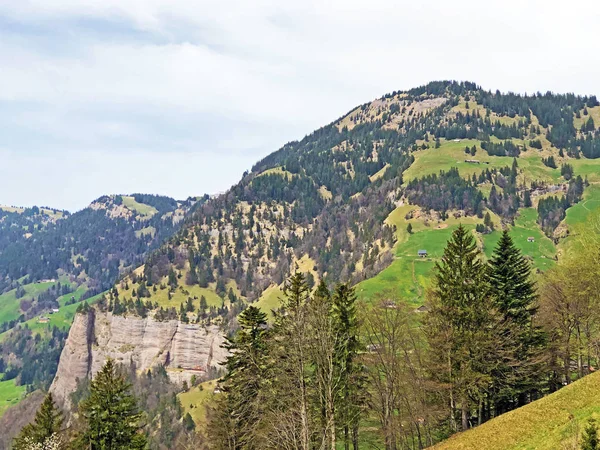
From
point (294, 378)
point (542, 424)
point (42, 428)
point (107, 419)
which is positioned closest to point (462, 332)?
point (542, 424)

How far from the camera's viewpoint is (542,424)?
3606cm

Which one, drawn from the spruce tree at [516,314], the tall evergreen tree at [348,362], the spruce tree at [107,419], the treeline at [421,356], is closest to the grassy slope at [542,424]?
the treeline at [421,356]

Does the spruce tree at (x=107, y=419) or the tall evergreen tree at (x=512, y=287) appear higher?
the tall evergreen tree at (x=512, y=287)

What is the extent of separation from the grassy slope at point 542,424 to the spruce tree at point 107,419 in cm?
2977

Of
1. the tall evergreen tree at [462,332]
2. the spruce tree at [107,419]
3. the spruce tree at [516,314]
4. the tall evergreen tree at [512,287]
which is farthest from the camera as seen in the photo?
the tall evergreen tree at [512,287]

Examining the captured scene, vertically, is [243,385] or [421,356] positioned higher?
[421,356]

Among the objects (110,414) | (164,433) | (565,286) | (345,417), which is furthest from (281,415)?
(164,433)

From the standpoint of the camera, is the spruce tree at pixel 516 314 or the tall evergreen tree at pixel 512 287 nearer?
the spruce tree at pixel 516 314

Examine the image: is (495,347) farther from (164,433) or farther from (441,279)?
(164,433)

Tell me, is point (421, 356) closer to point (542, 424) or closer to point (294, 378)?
point (542, 424)

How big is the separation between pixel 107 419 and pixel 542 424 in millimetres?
38413

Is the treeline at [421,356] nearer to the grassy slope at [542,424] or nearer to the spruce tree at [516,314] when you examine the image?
the spruce tree at [516,314]

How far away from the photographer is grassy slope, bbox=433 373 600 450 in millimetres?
32144

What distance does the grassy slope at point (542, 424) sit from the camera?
3214 cm
